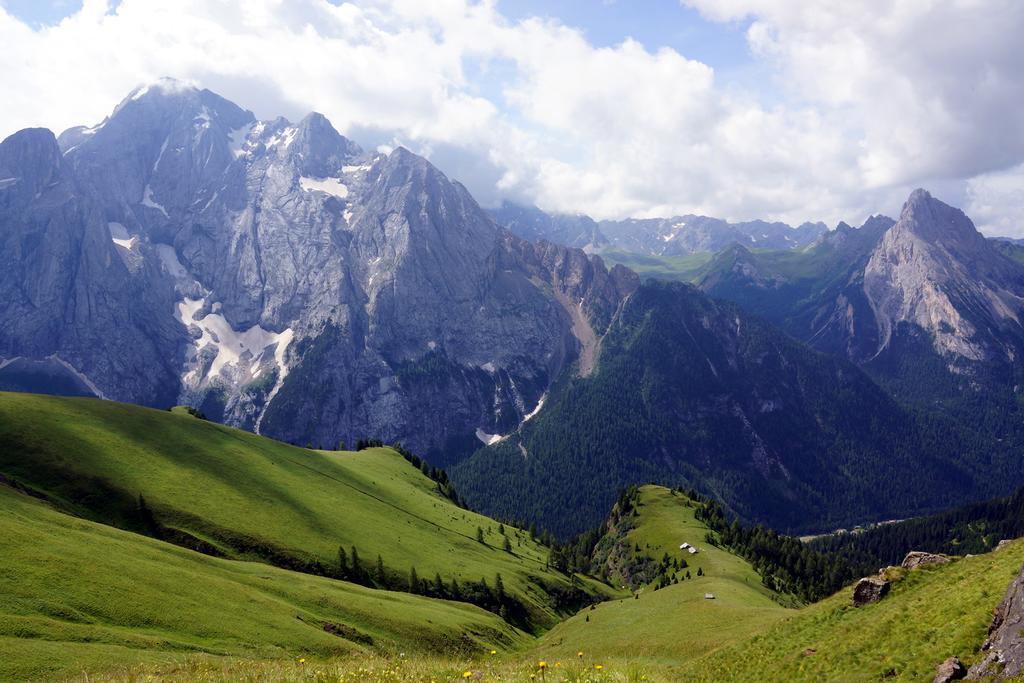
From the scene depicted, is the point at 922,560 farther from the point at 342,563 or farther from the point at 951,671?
the point at 342,563

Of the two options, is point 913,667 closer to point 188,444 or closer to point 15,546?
point 15,546

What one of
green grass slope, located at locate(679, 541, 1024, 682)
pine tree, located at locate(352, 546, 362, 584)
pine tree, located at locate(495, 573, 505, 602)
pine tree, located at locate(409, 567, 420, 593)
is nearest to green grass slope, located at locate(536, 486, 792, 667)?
green grass slope, located at locate(679, 541, 1024, 682)

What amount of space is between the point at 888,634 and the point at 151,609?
2126 inches

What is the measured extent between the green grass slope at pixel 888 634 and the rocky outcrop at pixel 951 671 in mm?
755

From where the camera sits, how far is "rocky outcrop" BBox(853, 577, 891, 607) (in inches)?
1697

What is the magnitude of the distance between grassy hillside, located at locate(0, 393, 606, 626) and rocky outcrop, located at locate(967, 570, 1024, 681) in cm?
8407

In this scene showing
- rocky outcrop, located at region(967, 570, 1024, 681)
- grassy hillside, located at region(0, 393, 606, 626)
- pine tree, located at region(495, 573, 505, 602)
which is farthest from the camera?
pine tree, located at region(495, 573, 505, 602)

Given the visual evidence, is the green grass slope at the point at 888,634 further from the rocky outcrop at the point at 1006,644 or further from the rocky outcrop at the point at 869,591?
the rocky outcrop at the point at 1006,644

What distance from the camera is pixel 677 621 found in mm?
78250

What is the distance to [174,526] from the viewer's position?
8312cm

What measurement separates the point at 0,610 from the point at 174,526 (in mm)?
45894

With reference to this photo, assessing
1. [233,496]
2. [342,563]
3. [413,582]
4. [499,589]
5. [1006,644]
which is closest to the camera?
[1006,644]

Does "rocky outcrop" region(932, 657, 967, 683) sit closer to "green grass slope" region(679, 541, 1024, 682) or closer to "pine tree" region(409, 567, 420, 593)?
"green grass slope" region(679, 541, 1024, 682)

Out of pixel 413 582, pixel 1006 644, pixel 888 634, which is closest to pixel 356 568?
pixel 413 582
